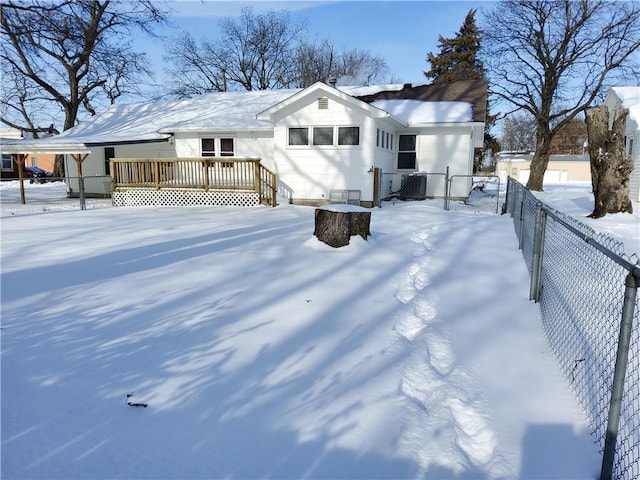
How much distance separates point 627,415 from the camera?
2.80 m

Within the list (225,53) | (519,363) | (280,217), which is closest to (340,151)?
(280,217)

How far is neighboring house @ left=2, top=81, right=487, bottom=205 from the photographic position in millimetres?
14297

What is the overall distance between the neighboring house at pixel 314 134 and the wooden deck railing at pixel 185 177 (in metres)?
0.85

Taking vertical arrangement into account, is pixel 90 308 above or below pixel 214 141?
below

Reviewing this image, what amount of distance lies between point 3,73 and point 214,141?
17.5m

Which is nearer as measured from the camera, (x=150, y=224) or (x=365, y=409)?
(x=365, y=409)

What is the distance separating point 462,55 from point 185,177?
31149 millimetres

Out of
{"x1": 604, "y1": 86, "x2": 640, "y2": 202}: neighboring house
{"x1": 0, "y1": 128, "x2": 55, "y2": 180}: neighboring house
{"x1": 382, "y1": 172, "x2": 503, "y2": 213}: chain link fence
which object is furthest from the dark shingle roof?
{"x1": 0, "y1": 128, "x2": 55, "y2": 180}: neighboring house

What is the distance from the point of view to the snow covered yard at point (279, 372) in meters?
2.40

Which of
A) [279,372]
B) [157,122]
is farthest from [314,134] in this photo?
[279,372]

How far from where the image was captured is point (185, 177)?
49.4ft

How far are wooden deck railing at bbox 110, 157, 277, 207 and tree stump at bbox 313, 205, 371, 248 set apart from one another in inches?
264

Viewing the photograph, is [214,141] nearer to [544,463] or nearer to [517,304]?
[517,304]

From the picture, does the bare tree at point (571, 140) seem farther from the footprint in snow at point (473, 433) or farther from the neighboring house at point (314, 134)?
the footprint in snow at point (473, 433)
